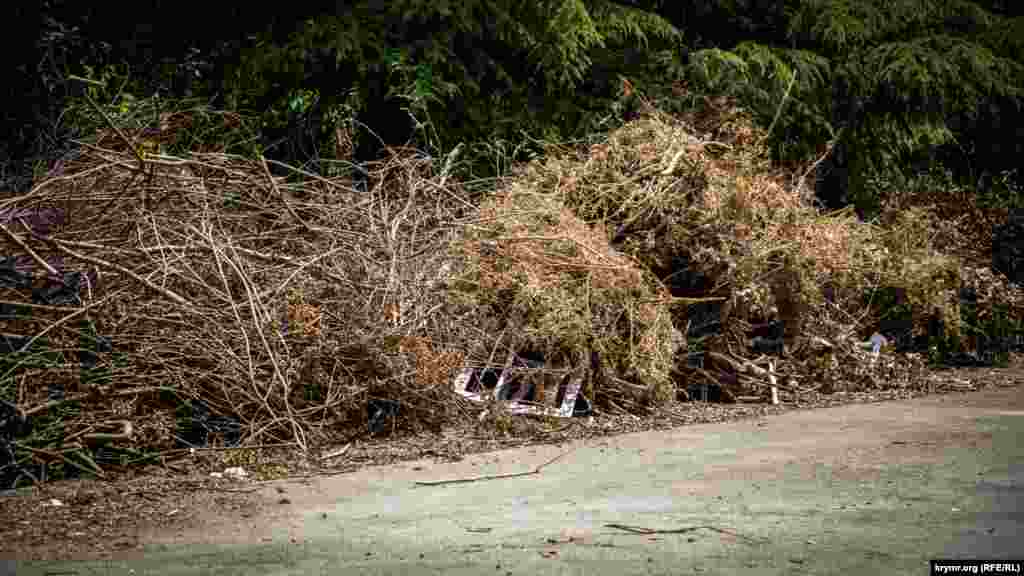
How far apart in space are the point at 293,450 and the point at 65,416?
4.49ft

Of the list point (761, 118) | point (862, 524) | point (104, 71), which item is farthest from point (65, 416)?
point (761, 118)

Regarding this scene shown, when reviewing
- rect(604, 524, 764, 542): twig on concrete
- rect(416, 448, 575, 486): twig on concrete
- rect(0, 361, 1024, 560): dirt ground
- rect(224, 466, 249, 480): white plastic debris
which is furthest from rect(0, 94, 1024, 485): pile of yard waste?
rect(604, 524, 764, 542): twig on concrete

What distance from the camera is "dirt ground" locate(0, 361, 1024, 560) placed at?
509cm

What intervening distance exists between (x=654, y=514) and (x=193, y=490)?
100.0 inches

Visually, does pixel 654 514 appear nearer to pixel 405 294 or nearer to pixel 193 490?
pixel 193 490

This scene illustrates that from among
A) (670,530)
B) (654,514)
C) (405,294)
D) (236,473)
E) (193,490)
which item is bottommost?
(236,473)

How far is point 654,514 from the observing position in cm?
529

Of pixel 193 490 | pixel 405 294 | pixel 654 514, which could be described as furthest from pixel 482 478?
pixel 405 294

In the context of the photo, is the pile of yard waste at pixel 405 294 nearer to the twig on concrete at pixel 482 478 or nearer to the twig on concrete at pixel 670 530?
the twig on concrete at pixel 482 478

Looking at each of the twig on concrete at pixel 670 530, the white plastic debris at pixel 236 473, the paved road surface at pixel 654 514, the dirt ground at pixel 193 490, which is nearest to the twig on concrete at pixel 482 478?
the paved road surface at pixel 654 514

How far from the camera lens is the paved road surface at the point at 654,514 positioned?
4469 millimetres

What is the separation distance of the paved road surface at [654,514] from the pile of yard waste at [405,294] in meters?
1.09

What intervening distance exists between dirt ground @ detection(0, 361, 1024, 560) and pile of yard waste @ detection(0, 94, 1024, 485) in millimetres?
204

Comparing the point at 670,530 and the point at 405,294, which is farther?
the point at 405,294
